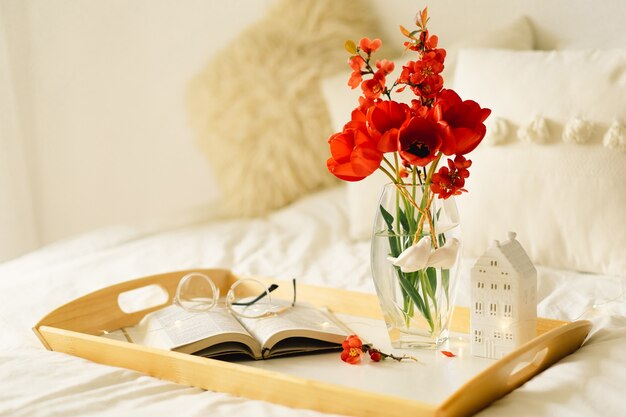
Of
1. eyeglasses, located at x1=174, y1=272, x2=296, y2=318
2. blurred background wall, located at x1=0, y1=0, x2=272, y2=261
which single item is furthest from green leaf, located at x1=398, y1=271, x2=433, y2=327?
blurred background wall, located at x1=0, y1=0, x2=272, y2=261

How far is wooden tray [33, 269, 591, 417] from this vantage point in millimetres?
878

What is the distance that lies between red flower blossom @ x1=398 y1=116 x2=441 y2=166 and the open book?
30cm

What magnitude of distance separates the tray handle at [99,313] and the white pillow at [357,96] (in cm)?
67

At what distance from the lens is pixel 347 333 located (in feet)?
3.87

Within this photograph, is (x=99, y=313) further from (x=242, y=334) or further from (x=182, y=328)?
(x=242, y=334)

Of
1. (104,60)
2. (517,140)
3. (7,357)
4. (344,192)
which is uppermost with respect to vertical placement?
(104,60)

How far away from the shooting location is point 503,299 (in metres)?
1.05

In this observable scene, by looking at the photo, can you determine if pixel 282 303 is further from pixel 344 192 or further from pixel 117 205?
pixel 117 205

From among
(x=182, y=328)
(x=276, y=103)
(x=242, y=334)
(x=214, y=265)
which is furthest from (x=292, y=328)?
(x=276, y=103)

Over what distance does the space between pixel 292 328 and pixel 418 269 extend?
0.21 metres

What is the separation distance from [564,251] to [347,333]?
0.65 metres

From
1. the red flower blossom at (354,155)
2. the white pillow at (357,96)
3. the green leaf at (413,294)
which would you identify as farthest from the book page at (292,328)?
the white pillow at (357,96)

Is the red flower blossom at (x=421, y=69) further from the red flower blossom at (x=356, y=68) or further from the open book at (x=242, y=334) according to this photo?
the open book at (x=242, y=334)

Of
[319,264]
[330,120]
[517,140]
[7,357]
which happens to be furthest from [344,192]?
[7,357]
